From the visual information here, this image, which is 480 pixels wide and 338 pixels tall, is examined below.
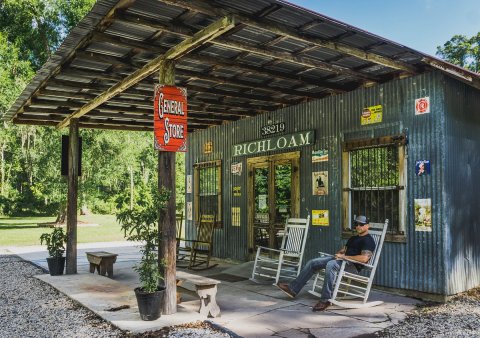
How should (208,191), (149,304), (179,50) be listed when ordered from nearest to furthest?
(149,304) < (179,50) < (208,191)

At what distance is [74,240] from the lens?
331 inches

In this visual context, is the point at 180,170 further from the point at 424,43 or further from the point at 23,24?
the point at 424,43

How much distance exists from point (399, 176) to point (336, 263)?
1.72m

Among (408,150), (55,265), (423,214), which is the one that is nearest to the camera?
(423,214)

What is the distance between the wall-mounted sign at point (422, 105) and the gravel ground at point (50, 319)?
4.07 m

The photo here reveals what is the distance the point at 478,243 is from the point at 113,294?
5.46 meters

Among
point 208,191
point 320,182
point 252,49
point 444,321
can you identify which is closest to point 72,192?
point 208,191

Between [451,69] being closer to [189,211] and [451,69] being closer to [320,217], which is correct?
[320,217]

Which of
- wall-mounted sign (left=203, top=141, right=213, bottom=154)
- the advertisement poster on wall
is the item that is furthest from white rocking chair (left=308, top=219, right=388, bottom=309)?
the advertisement poster on wall

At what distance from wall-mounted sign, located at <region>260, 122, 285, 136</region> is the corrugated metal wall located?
14 cm

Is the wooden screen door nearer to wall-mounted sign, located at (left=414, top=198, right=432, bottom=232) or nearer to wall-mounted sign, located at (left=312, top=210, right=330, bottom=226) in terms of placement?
wall-mounted sign, located at (left=312, top=210, right=330, bottom=226)

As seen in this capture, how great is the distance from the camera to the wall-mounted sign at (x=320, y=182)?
7.52m

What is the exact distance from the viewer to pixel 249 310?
5469 mm

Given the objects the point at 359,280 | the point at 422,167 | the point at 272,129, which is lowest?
the point at 359,280
